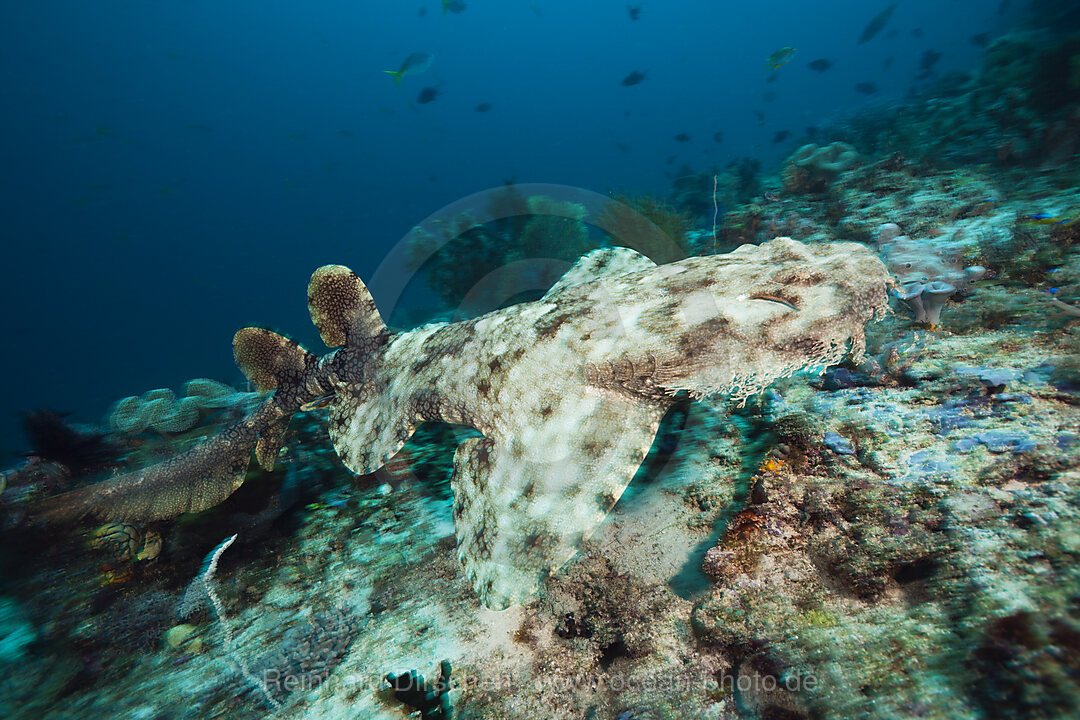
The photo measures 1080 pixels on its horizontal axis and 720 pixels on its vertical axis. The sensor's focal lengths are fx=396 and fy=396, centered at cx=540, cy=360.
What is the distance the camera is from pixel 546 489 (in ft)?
8.11

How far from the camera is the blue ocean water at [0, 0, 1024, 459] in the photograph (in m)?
70.2

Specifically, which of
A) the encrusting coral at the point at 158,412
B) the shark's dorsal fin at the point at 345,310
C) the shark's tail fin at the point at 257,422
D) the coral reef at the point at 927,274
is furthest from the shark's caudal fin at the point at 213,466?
the coral reef at the point at 927,274

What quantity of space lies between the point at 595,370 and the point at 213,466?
4.08m

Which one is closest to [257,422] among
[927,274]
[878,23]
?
[927,274]

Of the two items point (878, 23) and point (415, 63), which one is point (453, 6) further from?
point (878, 23)

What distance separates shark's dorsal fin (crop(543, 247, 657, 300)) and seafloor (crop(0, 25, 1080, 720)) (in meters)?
1.34

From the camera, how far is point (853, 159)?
26.9ft

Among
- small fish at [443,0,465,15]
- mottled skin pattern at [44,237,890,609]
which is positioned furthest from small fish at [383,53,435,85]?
mottled skin pattern at [44,237,890,609]

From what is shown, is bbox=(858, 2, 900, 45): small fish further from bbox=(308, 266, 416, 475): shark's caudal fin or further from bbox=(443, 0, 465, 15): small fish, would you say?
bbox=(308, 266, 416, 475): shark's caudal fin

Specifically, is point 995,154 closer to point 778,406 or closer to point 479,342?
point 778,406

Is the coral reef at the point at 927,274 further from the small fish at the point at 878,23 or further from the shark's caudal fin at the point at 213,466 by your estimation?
the small fish at the point at 878,23

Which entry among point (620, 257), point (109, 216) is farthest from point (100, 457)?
point (109, 216)
